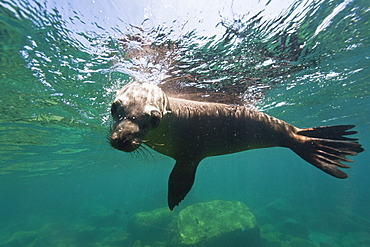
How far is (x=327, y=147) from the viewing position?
10.8ft

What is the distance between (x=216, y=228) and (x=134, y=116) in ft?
41.0

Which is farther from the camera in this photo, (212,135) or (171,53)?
(171,53)

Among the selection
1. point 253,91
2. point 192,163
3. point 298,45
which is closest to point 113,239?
point 253,91

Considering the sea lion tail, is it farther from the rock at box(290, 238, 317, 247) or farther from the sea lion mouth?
the rock at box(290, 238, 317, 247)

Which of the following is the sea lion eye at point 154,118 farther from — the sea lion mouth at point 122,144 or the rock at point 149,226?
the rock at point 149,226

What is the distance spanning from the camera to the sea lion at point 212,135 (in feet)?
8.64

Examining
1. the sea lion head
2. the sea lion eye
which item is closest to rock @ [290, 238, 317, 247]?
the sea lion head

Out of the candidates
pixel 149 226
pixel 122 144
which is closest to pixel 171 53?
pixel 122 144

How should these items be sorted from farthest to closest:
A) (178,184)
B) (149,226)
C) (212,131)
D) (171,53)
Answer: (149,226) → (171,53) → (178,184) → (212,131)

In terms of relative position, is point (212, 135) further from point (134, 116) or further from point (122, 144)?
point (122, 144)

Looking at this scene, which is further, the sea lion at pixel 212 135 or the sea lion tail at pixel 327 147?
the sea lion tail at pixel 327 147

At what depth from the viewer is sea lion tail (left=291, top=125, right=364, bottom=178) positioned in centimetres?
312

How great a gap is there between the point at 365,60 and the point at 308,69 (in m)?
2.57

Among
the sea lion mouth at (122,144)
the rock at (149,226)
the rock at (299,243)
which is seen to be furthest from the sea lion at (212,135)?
the rock at (149,226)
